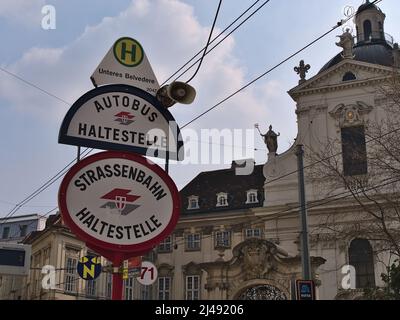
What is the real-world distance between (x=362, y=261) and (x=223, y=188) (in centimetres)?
1589

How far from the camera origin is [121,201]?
381 cm

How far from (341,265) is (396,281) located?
2383 centimetres

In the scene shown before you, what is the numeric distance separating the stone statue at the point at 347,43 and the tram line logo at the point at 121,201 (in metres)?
41.1

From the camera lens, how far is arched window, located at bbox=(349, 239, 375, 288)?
38.2 m

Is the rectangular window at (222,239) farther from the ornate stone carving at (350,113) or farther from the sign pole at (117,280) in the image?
the sign pole at (117,280)

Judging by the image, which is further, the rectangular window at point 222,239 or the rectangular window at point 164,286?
the rectangular window at point 164,286

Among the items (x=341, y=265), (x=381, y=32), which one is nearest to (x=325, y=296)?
(x=341, y=265)

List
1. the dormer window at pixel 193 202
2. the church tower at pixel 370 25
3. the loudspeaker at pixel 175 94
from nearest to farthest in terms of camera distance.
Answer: the loudspeaker at pixel 175 94, the church tower at pixel 370 25, the dormer window at pixel 193 202

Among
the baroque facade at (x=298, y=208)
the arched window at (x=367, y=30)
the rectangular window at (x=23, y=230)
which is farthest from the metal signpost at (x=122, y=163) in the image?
the rectangular window at (x=23, y=230)

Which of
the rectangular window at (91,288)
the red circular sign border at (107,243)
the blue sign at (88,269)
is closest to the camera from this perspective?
the red circular sign border at (107,243)

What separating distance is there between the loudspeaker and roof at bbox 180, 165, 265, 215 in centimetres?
4324

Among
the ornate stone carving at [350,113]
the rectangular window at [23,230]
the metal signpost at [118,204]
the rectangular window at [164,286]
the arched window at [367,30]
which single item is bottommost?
the metal signpost at [118,204]

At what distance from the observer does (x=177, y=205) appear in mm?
4008

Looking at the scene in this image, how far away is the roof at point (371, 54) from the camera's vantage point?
44250 mm
